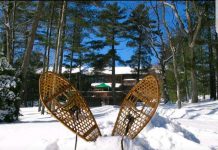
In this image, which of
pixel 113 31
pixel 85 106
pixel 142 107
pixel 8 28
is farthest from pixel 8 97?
pixel 113 31

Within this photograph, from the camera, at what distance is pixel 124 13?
112 feet

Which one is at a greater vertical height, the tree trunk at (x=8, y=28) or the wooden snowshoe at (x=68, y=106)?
the tree trunk at (x=8, y=28)

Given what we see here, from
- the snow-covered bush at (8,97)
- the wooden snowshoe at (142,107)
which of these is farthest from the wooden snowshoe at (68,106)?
the snow-covered bush at (8,97)

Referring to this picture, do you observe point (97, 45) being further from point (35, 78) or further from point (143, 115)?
point (143, 115)

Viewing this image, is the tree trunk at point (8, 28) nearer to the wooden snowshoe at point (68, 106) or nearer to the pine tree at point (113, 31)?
the wooden snowshoe at point (68, 106)

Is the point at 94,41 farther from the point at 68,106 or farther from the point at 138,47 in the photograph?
the point at 68,106

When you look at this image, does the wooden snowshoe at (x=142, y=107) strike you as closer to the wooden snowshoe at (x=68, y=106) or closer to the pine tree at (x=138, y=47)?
the wooden snowshoe at (x=68, y=106)

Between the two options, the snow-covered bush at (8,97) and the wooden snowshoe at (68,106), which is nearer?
the wooden snowshoe at (68,106)

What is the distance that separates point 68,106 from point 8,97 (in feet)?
21.2

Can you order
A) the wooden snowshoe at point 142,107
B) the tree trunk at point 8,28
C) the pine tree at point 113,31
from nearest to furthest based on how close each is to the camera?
the wooden snowshoe at point 142,107
the tree trunk at point 8,28
the pine tree at point 113,31

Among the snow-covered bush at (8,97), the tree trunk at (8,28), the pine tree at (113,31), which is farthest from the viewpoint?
the pine tree at (113,31)

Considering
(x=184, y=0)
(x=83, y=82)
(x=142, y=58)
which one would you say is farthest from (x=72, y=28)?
(x=83, y=82)

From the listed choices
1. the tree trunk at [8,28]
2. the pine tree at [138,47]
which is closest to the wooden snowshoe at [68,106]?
the tree trunk at [8,28]

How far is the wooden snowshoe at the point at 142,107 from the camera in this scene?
185 inches
